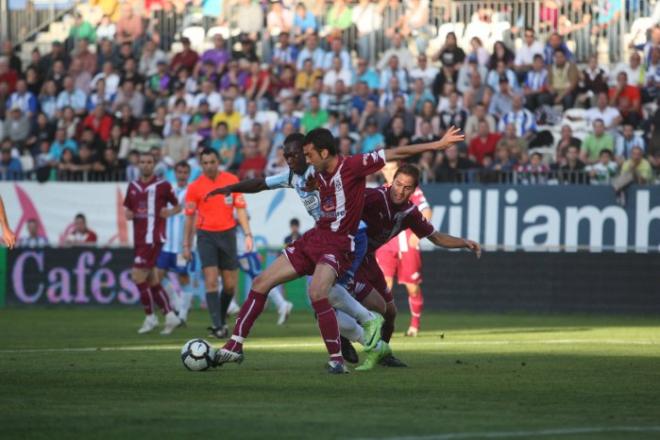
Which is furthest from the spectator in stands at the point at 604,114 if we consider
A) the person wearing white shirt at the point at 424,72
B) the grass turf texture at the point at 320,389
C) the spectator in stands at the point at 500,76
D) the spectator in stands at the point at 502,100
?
the grass turf texture at the point at 320,389

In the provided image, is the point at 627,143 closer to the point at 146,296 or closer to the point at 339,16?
the point at 339,16

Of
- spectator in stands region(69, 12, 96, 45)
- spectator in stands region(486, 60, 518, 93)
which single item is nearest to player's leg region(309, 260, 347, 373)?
spectator in stands region(486, 60, 518, 93)

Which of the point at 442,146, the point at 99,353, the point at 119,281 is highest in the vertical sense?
the point at 442,146

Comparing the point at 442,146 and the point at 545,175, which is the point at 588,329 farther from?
the point at 442,146

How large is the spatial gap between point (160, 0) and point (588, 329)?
641 inches

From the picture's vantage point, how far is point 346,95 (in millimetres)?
29359

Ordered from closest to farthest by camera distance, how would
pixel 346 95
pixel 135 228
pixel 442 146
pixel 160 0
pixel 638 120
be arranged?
pixel 442 146, pixel 135 228, pixel 638 120, pixel 346 95, pixel 160 0

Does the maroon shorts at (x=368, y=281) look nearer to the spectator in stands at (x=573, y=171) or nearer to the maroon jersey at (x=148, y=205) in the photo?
the maroon jersey at (x=148, y=205)

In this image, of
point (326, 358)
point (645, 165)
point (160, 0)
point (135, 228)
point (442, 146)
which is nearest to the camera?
point (442, 146)

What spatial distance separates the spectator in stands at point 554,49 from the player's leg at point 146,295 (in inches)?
445

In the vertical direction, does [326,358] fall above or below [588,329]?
above

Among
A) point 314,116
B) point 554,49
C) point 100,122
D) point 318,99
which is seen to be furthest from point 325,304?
point 100,122

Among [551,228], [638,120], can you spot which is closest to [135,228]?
[551,228]

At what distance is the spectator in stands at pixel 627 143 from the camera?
25938mm
